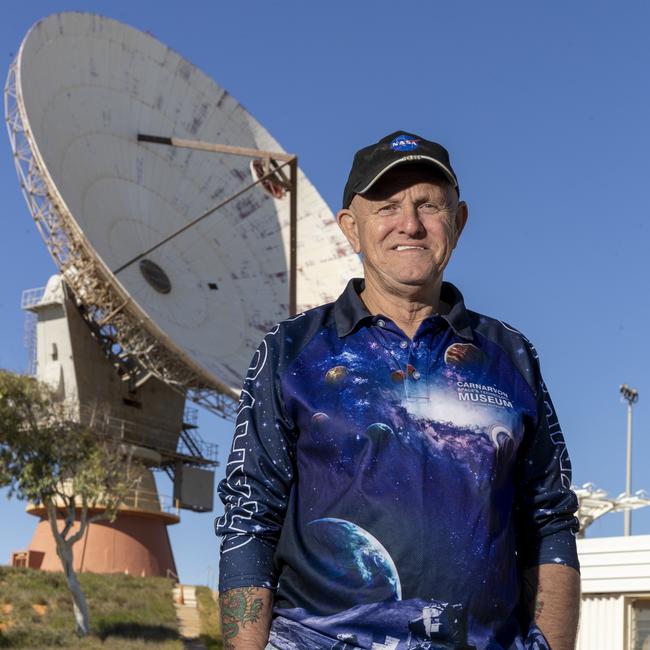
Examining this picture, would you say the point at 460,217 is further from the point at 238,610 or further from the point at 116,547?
the point at 116,547

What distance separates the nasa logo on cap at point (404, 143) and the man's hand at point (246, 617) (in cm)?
156

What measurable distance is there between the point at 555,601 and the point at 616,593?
17.9 metres

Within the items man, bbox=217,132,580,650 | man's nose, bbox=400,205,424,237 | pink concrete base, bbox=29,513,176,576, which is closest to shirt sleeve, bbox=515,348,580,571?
man, bbox=217,132,580,650

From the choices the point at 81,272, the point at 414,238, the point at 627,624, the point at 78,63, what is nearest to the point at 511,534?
the point at 414,238

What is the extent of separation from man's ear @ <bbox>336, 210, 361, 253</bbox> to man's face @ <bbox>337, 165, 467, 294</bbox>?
136 millimetres

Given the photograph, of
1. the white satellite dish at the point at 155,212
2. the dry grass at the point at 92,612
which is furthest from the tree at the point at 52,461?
the white satellite dish at the point at 155,212

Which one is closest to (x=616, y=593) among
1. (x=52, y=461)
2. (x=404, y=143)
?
(x=404, y=143)

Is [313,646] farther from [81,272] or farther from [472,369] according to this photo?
[81,272]

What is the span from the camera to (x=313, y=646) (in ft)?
11.3

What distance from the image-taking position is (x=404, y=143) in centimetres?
403

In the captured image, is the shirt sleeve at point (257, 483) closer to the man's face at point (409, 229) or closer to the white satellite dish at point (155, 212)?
the man's face at point (409, 229)

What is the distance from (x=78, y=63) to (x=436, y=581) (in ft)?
118

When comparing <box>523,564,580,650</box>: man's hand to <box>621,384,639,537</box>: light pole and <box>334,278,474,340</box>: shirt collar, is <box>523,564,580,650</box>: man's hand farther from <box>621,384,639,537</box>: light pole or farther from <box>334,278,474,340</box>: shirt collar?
<box>621,384,639,537</box>: light pole

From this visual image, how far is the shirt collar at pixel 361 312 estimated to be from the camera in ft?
13.1
